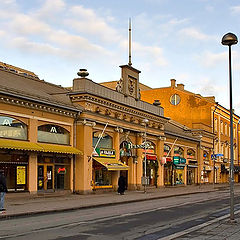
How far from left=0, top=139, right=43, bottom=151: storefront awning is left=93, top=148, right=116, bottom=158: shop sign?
6.87m

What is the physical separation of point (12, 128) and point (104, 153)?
1000cm

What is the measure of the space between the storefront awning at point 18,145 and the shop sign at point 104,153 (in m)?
6.87

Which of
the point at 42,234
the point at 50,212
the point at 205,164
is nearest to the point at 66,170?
the point at 50,212

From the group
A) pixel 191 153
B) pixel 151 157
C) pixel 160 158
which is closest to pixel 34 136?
pixel 151 157

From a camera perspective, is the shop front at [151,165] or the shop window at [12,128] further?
the shop front at [151,165]

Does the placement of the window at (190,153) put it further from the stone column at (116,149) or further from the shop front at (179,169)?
the stone column at (116,149)

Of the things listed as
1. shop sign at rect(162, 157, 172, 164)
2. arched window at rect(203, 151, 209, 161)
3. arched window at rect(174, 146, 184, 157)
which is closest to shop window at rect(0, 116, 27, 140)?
shop sign at rect(162, 157, 172, 164)

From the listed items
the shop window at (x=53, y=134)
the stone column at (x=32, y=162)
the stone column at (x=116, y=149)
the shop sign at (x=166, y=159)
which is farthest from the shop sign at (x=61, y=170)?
the shop sign at (x=166, y=159)

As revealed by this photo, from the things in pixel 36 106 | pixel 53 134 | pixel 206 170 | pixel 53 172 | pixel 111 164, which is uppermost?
pixel 36 106

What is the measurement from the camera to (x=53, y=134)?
30.0m

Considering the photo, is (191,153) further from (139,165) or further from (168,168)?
(139,165)

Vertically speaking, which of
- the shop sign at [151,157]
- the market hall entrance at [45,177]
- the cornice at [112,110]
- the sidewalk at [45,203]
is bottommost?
the sidewalk at [45,203]

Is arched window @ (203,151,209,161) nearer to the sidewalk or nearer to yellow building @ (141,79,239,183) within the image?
yellow building @ (141,79,239,183)

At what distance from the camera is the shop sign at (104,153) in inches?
1321
